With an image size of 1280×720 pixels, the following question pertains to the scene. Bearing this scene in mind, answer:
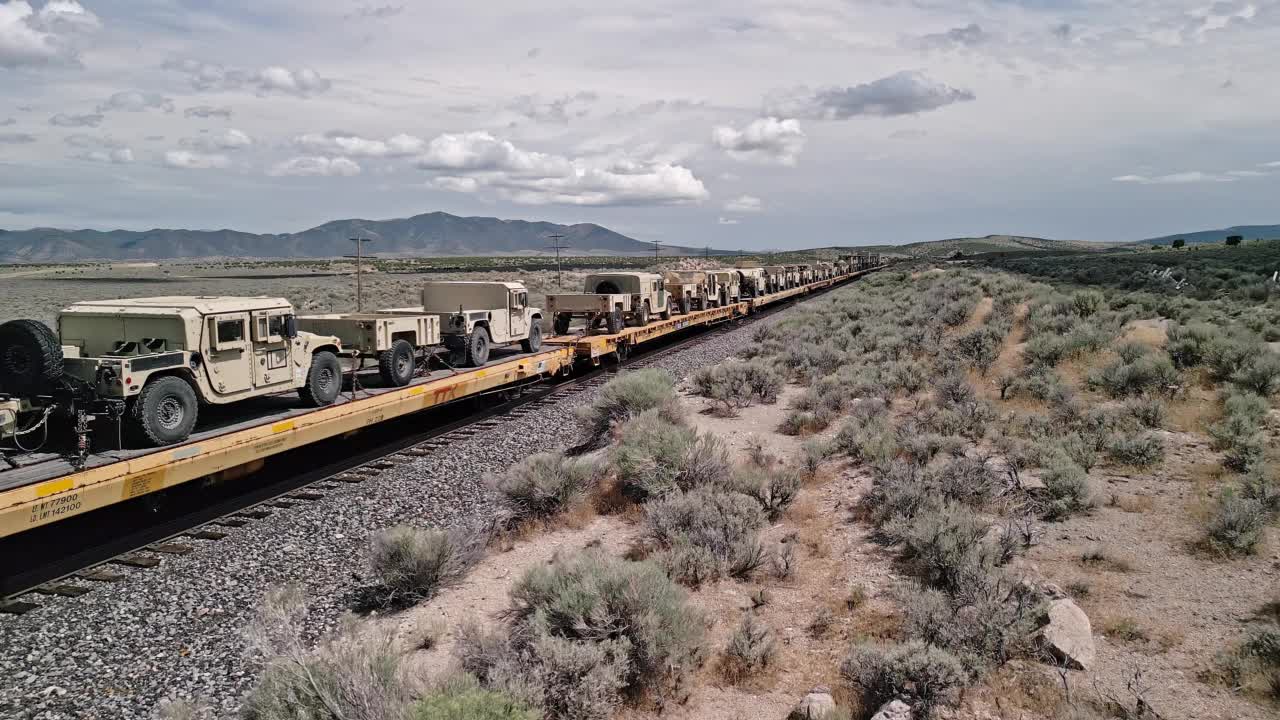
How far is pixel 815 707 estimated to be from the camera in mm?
4922

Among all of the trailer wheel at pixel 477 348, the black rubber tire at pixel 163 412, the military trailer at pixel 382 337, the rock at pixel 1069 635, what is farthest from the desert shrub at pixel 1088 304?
the black rubber tire at pixel 163 412

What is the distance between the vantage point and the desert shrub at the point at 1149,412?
10.5 meters

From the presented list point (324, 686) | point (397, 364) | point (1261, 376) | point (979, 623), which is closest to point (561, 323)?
point (397, 364)

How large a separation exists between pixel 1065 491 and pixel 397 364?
9764 millimetres

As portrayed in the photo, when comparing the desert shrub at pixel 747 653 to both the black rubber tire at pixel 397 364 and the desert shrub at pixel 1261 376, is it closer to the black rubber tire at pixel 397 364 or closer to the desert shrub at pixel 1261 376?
the black rubber tire at pixel 397 364

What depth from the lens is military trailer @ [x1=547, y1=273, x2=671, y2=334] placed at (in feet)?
67.2

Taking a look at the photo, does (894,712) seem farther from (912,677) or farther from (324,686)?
(324,686)

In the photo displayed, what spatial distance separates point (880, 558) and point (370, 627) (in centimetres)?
472

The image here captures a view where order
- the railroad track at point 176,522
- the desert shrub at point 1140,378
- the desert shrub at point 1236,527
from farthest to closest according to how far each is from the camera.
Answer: the desert shrub at point 1140,378
the railroad track at point 176,522
the desert shrub at point 1236,527

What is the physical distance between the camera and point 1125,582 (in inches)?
252

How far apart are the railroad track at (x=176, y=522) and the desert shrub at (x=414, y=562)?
2.45 metres

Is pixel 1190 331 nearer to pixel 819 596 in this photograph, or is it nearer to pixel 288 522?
pixel 819 596

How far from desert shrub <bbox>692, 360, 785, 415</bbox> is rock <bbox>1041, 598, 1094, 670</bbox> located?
8049mm

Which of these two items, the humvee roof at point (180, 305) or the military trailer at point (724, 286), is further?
the military trailer at point (724, 286)
